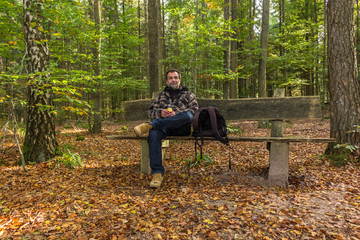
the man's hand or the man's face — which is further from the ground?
the man's face

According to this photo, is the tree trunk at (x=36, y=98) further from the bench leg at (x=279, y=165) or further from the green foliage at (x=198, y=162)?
the bench leg at (x=279, y=165)

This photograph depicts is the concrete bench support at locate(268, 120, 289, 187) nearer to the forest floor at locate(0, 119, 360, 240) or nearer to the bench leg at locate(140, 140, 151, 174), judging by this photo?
the forest floor at locate(0, 119, 360, 240)

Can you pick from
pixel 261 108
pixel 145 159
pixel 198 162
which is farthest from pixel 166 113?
pixel 261 108

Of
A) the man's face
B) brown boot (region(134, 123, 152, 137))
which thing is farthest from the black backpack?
the man's face

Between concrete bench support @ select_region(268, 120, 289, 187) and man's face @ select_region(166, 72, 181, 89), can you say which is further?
man's face @ select_region(166, 72, 181, 89)

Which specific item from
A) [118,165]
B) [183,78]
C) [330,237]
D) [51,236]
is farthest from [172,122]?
[183,78]

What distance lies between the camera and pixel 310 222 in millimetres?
2502

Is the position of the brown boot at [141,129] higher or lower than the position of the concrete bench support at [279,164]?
higher

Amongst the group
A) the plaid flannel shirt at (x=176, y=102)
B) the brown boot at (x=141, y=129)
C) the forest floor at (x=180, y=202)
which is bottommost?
the forest floor at (x=180, y=202)

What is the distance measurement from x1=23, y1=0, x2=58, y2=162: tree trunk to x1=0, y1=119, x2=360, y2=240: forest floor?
1.23 feet

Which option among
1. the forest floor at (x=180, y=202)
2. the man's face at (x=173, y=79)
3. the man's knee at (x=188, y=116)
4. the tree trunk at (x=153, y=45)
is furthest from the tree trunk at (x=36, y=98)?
the tree trunk at (x=153, y=45)

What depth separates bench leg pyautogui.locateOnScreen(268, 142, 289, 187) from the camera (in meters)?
3.93

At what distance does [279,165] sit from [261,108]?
1269mm

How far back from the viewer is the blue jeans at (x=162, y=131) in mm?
3908
